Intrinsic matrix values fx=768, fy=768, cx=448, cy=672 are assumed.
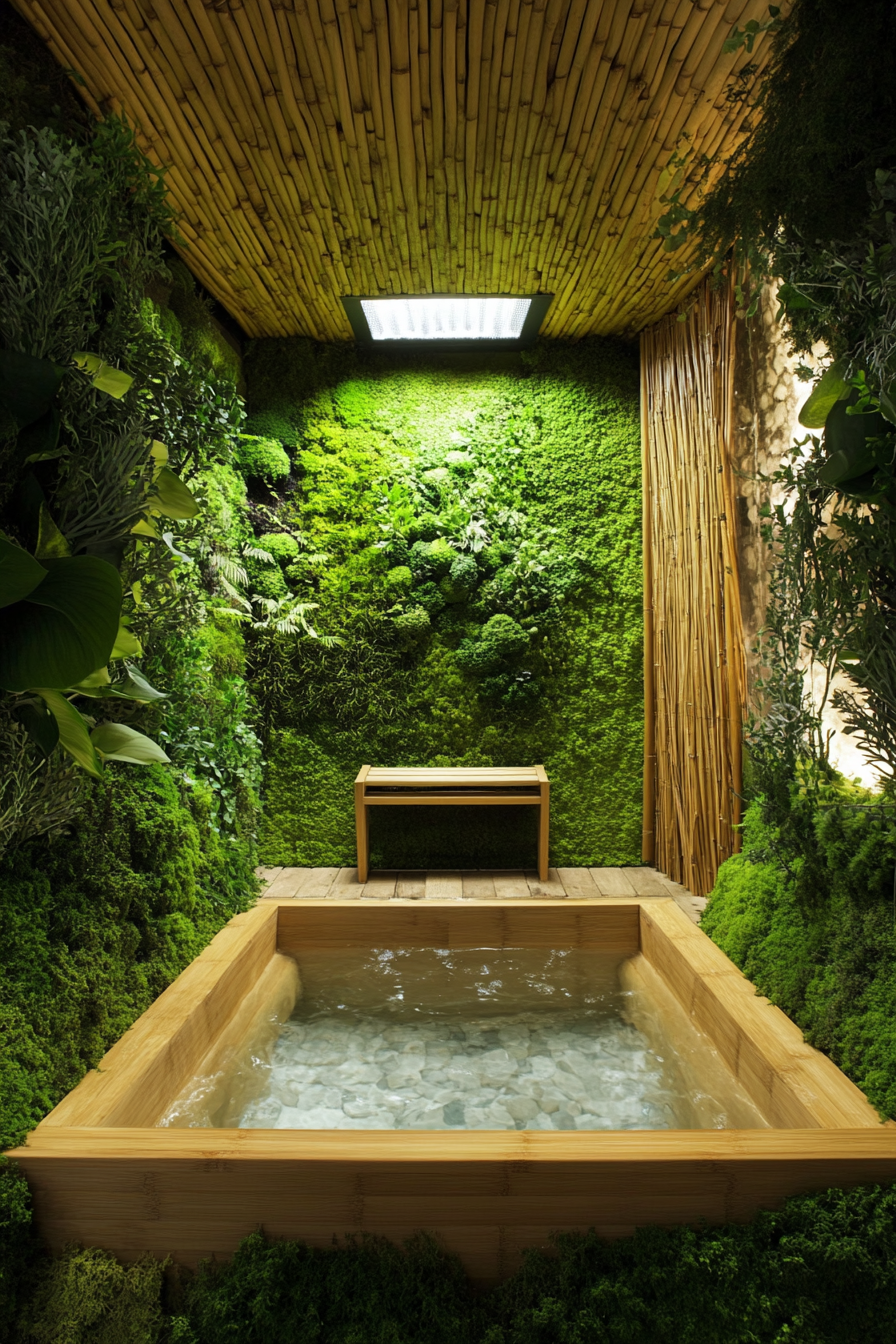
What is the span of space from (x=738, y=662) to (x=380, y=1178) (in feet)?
8.27

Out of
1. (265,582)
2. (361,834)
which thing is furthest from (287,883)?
(265,582)

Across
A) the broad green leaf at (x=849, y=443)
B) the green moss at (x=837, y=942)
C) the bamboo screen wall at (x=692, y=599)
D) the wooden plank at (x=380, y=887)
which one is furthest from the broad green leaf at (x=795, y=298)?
the wooden plank at (x=380, y=887)

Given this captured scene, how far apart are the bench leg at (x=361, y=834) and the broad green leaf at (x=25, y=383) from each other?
2678 millimetres

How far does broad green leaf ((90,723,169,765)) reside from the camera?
6.50 ft

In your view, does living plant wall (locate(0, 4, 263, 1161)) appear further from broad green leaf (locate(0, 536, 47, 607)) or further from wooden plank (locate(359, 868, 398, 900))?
wooden plank (locate(359, 868, 398, 900))

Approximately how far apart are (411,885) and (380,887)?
168 millimetres

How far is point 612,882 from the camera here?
4078 millimetres

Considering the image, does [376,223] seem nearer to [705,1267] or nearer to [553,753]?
[553,753]

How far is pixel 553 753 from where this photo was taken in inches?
176

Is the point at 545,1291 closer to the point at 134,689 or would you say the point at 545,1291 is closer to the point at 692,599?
the point at 134,689

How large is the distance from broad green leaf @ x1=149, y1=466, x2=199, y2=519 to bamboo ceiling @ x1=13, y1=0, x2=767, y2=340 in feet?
4.37

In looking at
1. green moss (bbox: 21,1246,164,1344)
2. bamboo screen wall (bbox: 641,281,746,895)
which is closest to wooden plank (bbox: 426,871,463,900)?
bamboo screen wall (bbox: 641,281,746,895)

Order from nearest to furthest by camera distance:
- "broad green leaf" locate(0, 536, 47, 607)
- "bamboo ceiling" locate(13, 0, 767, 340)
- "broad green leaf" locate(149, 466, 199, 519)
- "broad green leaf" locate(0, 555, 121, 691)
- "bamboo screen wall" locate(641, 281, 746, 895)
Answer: "broad green leaf" locate(0, 536, 47, 607) → "broad green leaf" locate(0, 555, 121, 691) → "broad green leaf" locate(149, 466, 199, 519) → "bamboo ceiling" locate(13, 0, 767, 340) → "bamboo screen wall" locate(641, 281, 746, 895)

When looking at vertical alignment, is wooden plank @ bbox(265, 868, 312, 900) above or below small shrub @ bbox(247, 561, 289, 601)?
below
